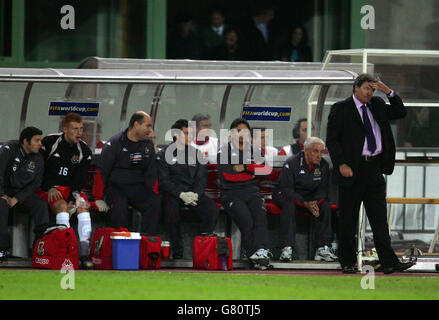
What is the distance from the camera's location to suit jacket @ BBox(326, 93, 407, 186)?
1234 centimetres

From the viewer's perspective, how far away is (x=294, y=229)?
1386 centimetres

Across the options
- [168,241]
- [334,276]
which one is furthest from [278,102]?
[334,276]

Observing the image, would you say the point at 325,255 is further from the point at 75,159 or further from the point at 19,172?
the point at 19,172

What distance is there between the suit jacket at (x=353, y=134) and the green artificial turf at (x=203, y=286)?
3.72 ft

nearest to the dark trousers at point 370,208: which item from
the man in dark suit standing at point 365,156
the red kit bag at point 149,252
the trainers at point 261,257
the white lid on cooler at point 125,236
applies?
the man in dark suit standing at point 365,156

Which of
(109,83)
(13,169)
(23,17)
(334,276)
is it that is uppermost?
(23,17)

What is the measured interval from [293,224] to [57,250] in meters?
2.74

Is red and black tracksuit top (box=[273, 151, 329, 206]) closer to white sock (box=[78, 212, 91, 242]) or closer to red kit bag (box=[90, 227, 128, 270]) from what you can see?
red kit bag (box=[90, 227, 128, 270])

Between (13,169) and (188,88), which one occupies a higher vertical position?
(188,88)

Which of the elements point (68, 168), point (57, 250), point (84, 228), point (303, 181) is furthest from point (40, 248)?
point (303, 181)

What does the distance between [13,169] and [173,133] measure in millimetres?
1872
